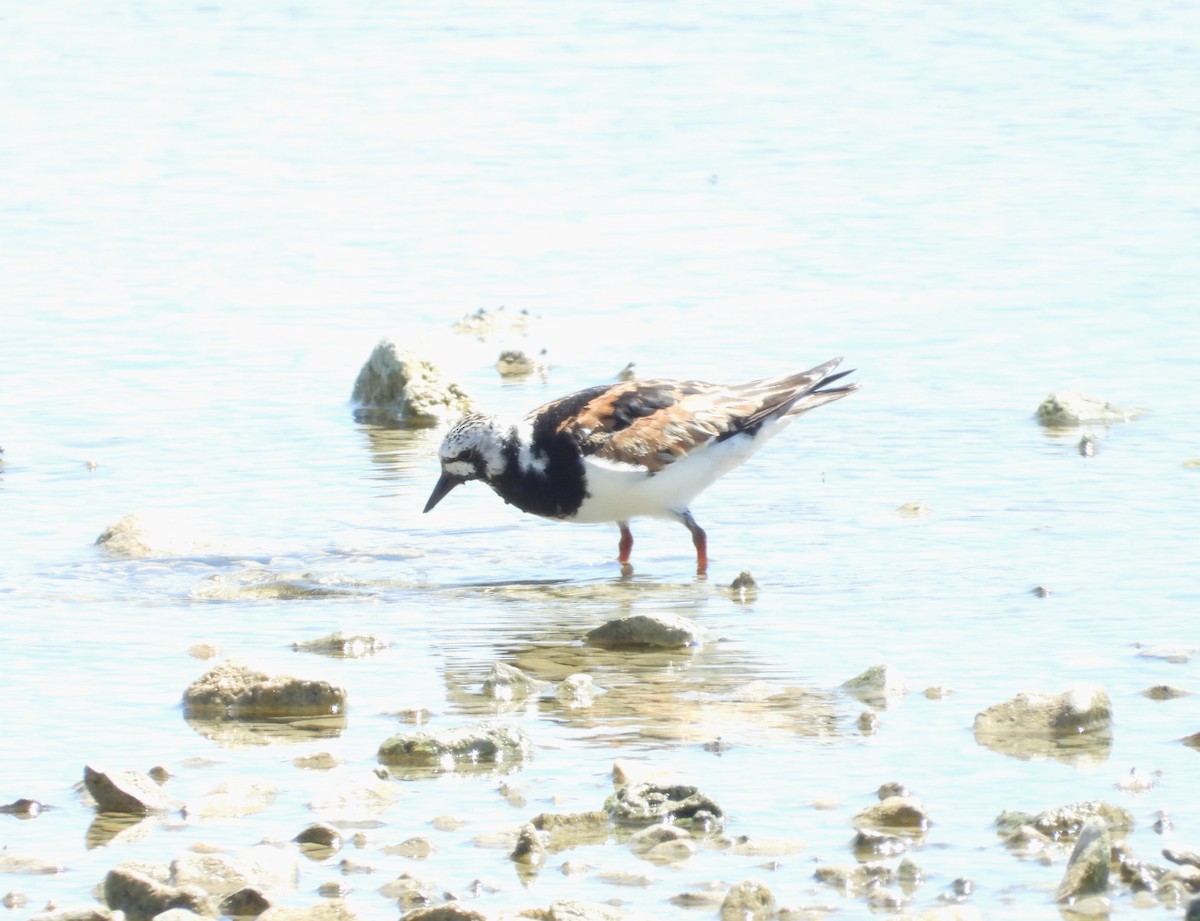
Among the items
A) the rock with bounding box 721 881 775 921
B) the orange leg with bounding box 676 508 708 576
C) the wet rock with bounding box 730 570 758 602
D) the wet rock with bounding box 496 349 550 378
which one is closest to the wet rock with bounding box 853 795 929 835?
the rock with bounding box 721 881 775 921

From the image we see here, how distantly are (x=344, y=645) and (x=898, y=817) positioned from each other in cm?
279

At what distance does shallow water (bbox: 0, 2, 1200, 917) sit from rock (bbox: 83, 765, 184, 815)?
74 millimetres

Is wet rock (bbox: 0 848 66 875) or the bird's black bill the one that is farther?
the bird's black bill

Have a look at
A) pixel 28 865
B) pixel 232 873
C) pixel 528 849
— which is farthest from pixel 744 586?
pixel 28 865

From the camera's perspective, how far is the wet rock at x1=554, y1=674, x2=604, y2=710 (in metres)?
7.37

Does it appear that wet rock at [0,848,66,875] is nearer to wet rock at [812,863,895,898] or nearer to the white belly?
wet rock at [812,863,895,898]

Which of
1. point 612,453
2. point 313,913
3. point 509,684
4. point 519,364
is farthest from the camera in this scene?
point 519,364

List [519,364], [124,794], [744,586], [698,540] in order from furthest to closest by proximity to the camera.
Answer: [519,364] → [698,540] → [744,586] → [124,794]

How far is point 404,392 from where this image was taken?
483 inches

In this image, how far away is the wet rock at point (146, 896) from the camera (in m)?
5.34

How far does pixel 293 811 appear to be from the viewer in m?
6.22

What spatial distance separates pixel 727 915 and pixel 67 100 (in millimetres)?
17397

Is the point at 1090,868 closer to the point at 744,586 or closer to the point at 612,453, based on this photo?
the point at 744,586

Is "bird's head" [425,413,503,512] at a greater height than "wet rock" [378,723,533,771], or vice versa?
"bird's head" [425,413,503,512]
